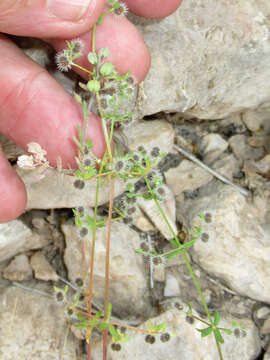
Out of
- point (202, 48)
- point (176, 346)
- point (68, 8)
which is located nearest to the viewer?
point (68, 8)

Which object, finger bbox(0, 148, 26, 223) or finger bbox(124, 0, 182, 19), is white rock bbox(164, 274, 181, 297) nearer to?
finger bbox(0, 148, 26, 223)

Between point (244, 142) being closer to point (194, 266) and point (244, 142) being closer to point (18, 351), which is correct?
point (194, 266)

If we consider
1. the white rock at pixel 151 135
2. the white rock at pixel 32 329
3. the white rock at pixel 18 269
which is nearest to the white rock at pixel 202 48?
the white rock at pixel 151 135

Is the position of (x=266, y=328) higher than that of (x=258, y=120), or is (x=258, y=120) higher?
(x=258, y=120)

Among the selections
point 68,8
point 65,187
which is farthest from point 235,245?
point 68,8

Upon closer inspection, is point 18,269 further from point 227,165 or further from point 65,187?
point 227,165

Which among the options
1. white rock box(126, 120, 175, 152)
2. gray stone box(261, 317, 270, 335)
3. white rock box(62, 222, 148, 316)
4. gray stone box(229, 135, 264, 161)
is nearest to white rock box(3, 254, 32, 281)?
white rock box(62, 222, 148, 316)
